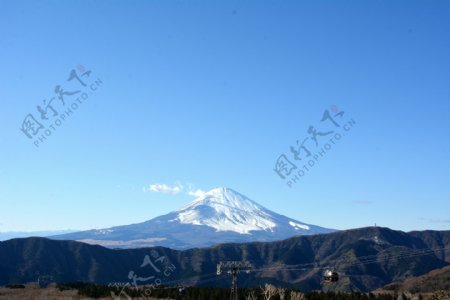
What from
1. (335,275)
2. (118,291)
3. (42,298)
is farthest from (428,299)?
(42,298)

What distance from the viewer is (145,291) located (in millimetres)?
103125

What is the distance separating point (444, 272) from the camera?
548 feet

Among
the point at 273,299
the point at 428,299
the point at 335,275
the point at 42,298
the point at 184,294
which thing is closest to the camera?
the point at 335,275

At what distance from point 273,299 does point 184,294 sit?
20.5 meters

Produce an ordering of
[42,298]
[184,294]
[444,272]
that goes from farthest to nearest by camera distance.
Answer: [444,272] → [184,294] → [42,298]

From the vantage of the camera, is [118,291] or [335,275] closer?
[335,275]

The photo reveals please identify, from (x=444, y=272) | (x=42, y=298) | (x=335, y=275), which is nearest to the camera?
(x=335, y=275)

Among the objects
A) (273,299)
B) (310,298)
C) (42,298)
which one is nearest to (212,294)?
(273,299)

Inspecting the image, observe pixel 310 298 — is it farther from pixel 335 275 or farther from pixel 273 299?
pixel 335 275

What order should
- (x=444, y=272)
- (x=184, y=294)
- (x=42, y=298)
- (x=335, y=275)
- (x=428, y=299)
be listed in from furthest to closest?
(x=444, y=272) < (x=184, y=294) < (x=428, y=299) < (x=42, y=298) < (x=335, y=275)

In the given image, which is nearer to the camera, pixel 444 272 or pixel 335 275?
pixel 335 275

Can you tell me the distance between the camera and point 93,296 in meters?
103

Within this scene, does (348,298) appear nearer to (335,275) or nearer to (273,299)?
(273,299)

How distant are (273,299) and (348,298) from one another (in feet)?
54.7
